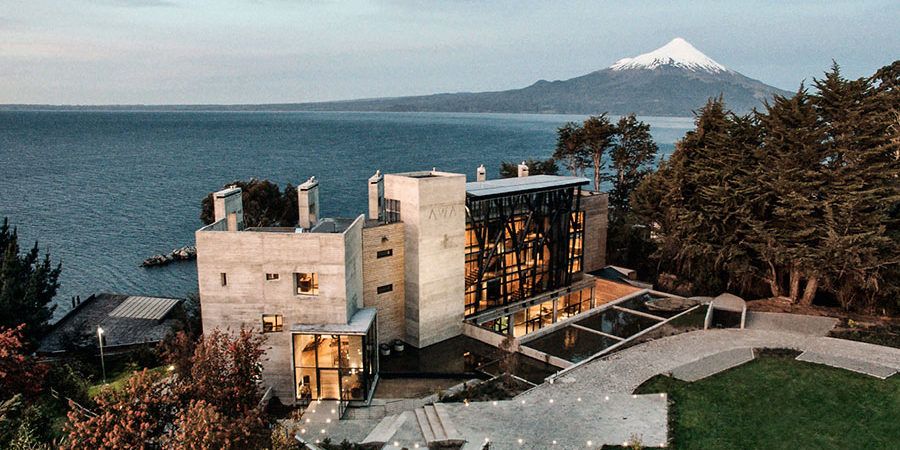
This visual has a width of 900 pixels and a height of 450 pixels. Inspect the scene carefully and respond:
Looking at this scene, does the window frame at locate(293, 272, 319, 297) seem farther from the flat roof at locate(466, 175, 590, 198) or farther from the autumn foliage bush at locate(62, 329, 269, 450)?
the flat roof at locate(466, 175, 590, 198)

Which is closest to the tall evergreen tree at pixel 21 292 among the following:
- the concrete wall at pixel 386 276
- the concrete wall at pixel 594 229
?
the concrete wall at pixel 386 276

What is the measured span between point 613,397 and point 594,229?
1877 cm

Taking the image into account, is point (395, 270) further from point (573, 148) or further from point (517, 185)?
point (573, 148)

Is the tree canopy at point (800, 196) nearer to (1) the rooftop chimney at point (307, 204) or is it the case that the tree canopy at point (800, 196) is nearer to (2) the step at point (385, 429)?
(2) the step at point (385, 429)

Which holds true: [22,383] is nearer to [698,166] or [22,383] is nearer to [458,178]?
[458,178]

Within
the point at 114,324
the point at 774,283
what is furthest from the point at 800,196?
the point at 114,324

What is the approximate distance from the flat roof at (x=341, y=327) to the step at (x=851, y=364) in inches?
711

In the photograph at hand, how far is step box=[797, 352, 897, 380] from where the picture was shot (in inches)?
877

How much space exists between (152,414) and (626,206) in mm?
49408

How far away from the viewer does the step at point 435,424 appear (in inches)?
739

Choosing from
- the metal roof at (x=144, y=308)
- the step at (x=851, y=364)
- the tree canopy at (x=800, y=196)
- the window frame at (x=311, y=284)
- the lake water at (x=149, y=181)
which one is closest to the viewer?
the step at (x=851, y=364)

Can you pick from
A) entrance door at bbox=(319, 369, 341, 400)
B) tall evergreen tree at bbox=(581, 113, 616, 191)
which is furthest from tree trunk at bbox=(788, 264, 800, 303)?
tall evergreen tree at bbox=(581, 113, 616, 191)

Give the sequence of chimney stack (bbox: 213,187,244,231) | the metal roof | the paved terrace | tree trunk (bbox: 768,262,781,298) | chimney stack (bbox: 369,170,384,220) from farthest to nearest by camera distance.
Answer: the metal roof
tree trunk (bbox: 768,262,781,298)
chimney stack (bbox: 369,170,384,220)
chimney stack (bbox: 213,187,244,231)
the paved terrace

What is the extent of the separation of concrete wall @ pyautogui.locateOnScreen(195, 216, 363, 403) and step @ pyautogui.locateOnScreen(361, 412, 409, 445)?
420 cm
